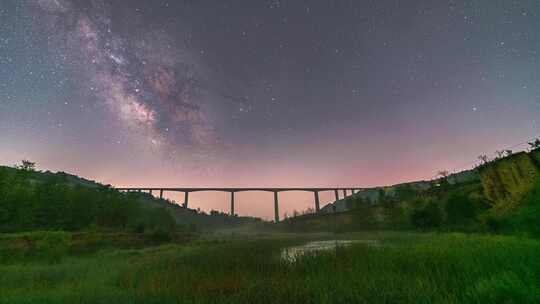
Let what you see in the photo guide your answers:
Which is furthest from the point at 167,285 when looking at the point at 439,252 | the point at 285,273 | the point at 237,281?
the point at 439,252

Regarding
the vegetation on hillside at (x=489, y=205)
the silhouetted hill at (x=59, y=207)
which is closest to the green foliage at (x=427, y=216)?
the vegetation on hillside at (x=489, y=205)

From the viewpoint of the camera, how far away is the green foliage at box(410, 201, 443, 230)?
25344 millimetres

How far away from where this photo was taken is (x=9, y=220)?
26078 millimetres

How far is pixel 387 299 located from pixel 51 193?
1646 inches

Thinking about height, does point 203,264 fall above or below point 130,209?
below

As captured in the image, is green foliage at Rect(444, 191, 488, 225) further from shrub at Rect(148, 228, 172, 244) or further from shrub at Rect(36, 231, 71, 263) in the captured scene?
shrub at Rect(148, 228, 172, 244)

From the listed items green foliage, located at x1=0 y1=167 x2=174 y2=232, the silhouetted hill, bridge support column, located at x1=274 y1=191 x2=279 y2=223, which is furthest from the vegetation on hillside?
bridge support column, located at x1=274 y1=191 x2=279 y2=223

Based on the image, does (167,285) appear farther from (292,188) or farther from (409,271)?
(292,188)

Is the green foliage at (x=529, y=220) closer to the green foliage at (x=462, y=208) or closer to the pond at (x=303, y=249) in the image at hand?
the pond at (x=303, y=249)

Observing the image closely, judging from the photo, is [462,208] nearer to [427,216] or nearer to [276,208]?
[427,216]

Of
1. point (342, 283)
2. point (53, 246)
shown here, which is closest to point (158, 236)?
point (53, 246)

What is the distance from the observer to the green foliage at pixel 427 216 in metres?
25.3

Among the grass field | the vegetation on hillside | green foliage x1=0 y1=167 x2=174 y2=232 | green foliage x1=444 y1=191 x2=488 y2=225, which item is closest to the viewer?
the grass field

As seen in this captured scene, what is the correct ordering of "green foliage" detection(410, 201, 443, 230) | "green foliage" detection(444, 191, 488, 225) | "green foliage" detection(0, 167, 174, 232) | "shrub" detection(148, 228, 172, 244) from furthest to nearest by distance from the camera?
"shrub" detection(148, 228, 172, 244) → "green foliage" detection(0, 167, 174, 232) → "green foliage" detection(410, 201, 443, 230) → "green foliage" detection(444, 191, 488, 225)
